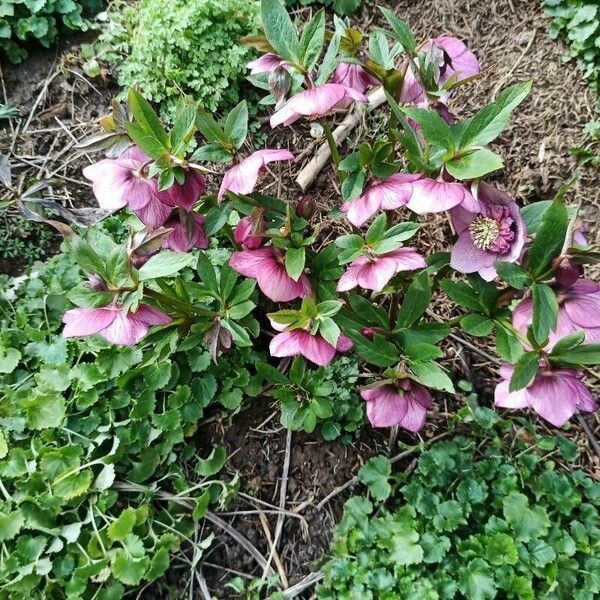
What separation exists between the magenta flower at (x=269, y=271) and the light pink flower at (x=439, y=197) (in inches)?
10.2

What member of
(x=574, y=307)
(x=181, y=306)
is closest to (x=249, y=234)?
(x=181, y=306)

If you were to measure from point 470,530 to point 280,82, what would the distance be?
38.3 inches

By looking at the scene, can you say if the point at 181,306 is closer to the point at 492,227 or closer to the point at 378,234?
the point at 378,234

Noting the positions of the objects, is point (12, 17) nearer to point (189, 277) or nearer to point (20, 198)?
point (20, 198)

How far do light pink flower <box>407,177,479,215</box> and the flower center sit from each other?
46 mm

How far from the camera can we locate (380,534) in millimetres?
1276

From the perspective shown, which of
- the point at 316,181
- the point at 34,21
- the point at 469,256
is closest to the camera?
the point at 469,256

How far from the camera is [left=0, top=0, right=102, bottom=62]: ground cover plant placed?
178 cm

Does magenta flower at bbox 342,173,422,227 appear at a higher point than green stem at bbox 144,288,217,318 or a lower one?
higher

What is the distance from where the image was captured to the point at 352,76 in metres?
1.04

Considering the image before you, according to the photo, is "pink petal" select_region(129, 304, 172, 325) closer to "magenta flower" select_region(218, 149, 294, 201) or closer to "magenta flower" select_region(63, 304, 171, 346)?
"magenta flower" select_region(63, 304, 171, 346)

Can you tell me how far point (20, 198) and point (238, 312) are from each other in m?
0.48

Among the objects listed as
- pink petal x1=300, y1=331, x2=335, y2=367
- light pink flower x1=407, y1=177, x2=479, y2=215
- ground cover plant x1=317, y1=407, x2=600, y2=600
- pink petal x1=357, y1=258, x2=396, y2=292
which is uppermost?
light pink flower x1=407, y1=177, x2=479, y2=215

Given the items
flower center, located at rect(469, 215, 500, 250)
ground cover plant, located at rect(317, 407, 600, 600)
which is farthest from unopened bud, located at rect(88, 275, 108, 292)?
ground cover plant, located at rect(317, 407, 600, 600)
